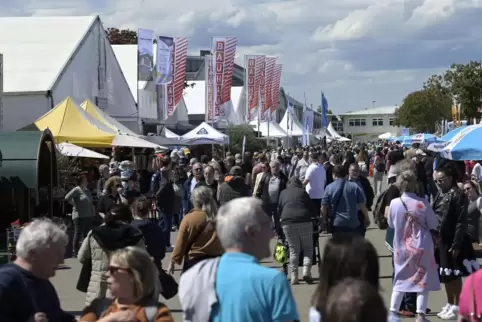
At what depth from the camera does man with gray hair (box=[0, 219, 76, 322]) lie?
4660mm

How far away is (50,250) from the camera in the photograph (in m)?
4.90

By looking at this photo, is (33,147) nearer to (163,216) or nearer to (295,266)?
(163,216)

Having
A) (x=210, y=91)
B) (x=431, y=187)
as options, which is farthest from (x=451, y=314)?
(x=210, y=91)

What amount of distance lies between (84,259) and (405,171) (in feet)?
11.3

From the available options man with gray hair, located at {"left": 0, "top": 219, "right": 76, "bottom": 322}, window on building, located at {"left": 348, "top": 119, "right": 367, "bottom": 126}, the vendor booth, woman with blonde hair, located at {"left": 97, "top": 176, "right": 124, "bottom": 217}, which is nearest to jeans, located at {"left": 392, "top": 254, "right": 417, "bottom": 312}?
woman with blonde hair, located at {"left": 97, "top": 176, "right": 124, "bottom": 217}

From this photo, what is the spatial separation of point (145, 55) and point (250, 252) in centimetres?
3021

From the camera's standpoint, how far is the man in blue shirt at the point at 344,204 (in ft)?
41.3

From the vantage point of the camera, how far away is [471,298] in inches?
183

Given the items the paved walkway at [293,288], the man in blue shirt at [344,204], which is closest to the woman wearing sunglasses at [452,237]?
the paved walkway at [293,288]

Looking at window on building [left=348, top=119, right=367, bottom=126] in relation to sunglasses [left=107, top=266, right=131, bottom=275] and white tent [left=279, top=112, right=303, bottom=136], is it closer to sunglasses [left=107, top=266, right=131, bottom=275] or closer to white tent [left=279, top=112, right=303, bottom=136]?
white tent [left=279, top=112, right=303, bottom=136]

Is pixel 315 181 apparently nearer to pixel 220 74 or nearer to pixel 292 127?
pixel 220 74

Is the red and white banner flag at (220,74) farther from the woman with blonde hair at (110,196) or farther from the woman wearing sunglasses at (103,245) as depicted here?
the woman wearing sunglasses at (103,245)

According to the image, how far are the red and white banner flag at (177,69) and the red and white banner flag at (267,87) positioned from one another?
9377 mm

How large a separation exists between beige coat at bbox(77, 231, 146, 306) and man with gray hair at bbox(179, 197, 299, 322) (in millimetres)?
3484
